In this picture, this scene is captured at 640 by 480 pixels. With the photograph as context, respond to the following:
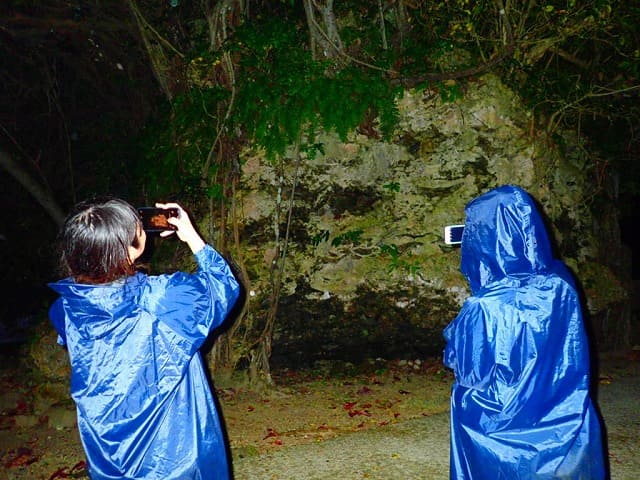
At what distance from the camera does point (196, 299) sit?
2.07m

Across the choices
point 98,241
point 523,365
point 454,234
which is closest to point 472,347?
point 523,365

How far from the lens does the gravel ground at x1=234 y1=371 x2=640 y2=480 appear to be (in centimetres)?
397

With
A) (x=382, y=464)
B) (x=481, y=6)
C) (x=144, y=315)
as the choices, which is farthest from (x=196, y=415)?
(x=481, y=6)

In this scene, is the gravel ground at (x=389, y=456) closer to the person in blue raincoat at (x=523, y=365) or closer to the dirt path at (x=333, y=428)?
the dirt path at (x=333, y=428)

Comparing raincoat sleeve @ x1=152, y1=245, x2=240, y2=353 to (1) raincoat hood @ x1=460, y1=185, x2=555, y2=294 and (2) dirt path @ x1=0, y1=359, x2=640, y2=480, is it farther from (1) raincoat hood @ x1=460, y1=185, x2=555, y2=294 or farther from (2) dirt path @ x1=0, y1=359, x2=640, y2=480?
(2) dirt path @ x1=0, y1=359, x2=640, y2=480

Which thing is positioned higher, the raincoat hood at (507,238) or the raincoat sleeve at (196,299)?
the raincoat hood at (507,238)

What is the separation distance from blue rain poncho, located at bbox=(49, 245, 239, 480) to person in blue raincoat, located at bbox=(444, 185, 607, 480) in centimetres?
116

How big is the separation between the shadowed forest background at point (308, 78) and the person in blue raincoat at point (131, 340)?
3.80 m

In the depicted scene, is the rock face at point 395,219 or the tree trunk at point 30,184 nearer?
the rock face at point 395,219

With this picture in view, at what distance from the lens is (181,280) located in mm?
2066

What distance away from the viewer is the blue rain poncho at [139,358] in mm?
2016

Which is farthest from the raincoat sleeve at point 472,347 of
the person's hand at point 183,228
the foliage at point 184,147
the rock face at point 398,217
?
the foliage at point 184,147

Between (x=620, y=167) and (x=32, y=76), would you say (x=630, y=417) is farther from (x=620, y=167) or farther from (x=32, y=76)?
(x=32, y=76)

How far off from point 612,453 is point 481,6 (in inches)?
175
